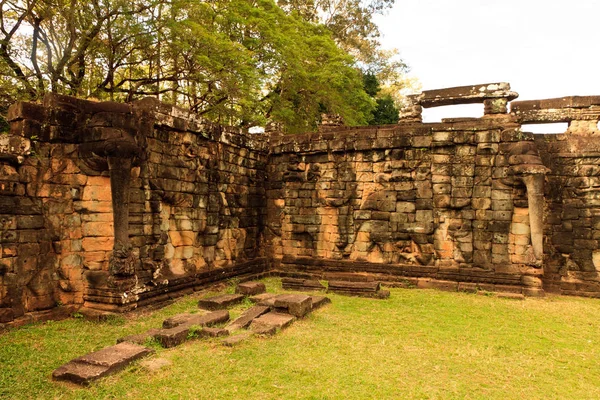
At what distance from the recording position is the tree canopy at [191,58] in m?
13.0

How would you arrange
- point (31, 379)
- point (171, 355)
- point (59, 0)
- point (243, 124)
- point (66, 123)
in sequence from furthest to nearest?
point (243, 124) < point (59, 0) < point (66, 123) < point (171, 355) < point (31, 379)

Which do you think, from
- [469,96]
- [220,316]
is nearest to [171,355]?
[220,316]

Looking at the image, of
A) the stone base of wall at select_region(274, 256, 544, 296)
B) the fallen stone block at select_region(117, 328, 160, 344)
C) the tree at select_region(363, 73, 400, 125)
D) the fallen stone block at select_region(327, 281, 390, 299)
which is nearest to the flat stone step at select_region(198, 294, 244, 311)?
the fallen stone block at select_region(117, 328, 160, 344)

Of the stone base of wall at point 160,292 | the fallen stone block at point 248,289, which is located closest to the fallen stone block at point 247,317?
the fallen stone block at point 248,289

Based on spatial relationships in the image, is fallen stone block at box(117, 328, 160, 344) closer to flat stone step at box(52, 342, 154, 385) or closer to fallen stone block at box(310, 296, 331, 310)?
flat stone step at box(52, 342, 154, 385)

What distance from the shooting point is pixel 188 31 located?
14.0m

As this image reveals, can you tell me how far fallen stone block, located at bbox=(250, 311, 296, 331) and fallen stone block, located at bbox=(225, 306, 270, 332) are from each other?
4.7 inches

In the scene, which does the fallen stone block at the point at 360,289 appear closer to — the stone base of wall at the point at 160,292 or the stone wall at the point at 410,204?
the stone wall at the point at 410,204

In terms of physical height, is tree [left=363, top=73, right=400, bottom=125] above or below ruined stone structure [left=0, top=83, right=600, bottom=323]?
above

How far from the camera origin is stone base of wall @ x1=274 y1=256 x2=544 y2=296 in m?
9.50

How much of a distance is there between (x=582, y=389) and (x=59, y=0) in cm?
1588

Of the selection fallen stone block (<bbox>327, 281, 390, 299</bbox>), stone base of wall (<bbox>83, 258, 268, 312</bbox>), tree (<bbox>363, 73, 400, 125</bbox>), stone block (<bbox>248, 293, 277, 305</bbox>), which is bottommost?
fallen stone block (<bbox>327, 281, 390, 299</bbox>)

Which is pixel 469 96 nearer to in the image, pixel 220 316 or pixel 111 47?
pixel 220 316

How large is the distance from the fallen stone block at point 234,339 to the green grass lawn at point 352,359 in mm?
108
